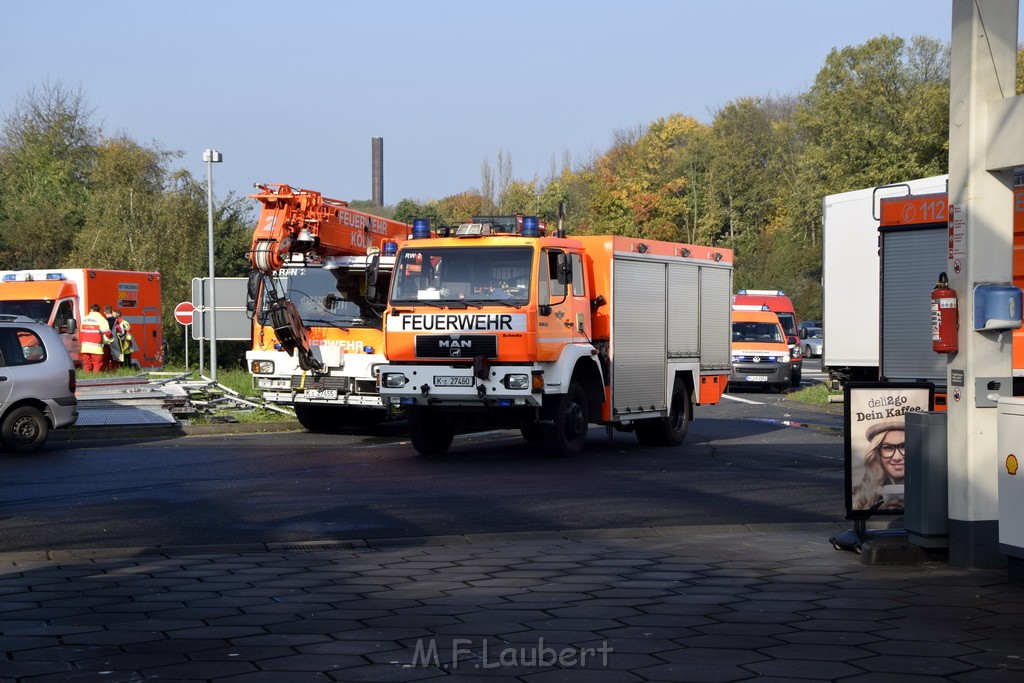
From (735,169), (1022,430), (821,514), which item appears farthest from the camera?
(735,169)

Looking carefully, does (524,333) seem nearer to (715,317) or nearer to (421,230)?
(421,230)

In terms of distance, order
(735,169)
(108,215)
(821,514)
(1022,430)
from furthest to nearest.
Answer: (735,169), (108,215), (821,514), (1022,430)

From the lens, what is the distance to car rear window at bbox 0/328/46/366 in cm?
1714

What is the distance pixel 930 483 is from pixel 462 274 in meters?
8.35

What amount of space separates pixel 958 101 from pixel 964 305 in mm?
1316

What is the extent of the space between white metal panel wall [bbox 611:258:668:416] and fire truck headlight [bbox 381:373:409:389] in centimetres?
290

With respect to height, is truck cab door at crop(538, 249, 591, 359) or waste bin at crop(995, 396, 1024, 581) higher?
truck cab door at crop(538, 249, 591, 359)

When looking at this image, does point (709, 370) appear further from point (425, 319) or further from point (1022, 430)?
point (1022, 430)

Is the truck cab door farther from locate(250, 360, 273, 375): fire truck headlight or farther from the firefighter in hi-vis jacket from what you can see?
the firefighter in hi-vis jacket

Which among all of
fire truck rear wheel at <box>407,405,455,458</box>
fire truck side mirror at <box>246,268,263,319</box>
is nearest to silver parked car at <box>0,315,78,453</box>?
fire truck side mirror at <box>246,268,263,319</box>

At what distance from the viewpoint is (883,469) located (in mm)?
9023

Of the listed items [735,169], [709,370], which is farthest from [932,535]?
[735,169]

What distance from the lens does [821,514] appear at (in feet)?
36.2

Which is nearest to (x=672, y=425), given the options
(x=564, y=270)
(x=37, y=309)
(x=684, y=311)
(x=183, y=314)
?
(x=684, y=311)
